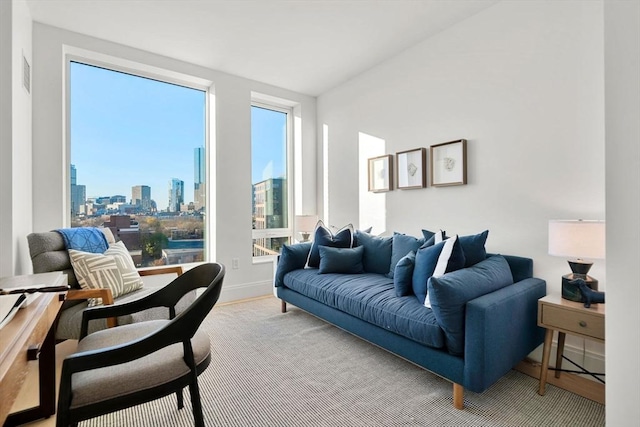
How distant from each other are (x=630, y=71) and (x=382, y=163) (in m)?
2.21

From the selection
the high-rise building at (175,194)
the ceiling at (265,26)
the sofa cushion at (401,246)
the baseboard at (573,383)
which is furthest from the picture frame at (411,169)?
the high-rise building at (175,194)

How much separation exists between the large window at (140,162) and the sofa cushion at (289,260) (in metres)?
1.15

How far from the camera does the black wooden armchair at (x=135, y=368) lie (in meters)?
1.01

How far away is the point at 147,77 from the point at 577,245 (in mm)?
4077

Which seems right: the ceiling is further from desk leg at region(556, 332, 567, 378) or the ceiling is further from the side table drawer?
desk leg at region(556, 332, 567, 378)

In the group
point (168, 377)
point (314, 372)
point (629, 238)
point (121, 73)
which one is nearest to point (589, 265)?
point (629, 238)

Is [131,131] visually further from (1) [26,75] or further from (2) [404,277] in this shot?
(2) [404,277]

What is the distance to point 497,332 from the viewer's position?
1654mm

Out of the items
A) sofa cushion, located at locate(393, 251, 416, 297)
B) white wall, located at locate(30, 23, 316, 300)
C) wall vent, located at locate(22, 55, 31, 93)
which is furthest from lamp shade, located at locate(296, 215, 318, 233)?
wall vent, located at locate(22, 55, 31, 93)

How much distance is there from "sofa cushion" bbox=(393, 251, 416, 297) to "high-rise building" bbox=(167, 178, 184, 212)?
2620mm

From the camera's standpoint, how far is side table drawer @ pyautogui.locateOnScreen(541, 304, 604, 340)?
1613 mm

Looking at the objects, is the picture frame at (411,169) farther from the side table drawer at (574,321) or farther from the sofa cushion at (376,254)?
the side table drawer at (574,321)

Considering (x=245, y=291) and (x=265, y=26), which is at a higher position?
(x=265, y=26)

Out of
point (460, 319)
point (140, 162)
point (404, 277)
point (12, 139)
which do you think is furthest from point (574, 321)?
point (140, 162)
